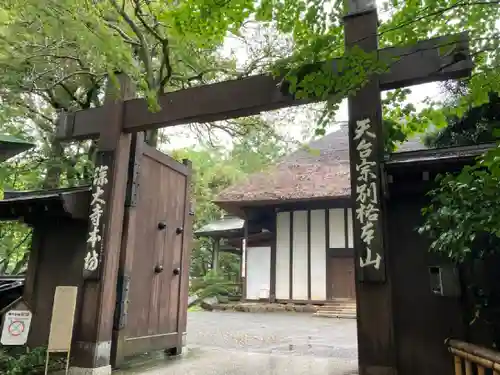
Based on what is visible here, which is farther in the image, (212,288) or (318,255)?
(212,288)

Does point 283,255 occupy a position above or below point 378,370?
above

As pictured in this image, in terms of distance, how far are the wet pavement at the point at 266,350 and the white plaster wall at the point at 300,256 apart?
360 cm


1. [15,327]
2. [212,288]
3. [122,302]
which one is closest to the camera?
[15,327]

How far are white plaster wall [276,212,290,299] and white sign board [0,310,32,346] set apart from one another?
1132cm

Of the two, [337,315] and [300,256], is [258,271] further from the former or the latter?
[337,315]

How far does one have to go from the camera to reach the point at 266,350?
7027 millimetres

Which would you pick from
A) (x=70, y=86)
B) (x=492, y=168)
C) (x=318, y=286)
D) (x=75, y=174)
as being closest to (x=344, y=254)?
(x=318, y=286)

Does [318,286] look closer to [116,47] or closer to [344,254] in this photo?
[344,254]

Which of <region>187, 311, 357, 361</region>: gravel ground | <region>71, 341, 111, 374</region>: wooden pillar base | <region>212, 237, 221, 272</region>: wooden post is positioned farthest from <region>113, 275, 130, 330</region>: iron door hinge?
<region>212, 237, 221, 272</region>: wooden post

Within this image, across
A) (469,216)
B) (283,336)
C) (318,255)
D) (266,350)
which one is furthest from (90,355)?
(318,255)

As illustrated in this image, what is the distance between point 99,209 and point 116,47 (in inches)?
85.3

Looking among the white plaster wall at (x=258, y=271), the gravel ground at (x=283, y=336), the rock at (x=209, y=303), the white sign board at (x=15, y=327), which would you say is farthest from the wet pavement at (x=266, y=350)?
the rock at (x=209, y=303)

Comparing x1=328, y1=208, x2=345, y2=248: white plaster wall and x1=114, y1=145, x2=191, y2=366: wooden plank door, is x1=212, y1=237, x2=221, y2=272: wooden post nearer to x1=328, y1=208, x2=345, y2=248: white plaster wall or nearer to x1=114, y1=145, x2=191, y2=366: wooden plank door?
x1=328, y1=208, x2=345, y2=248: white plaster wall

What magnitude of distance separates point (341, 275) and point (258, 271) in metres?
3.34
